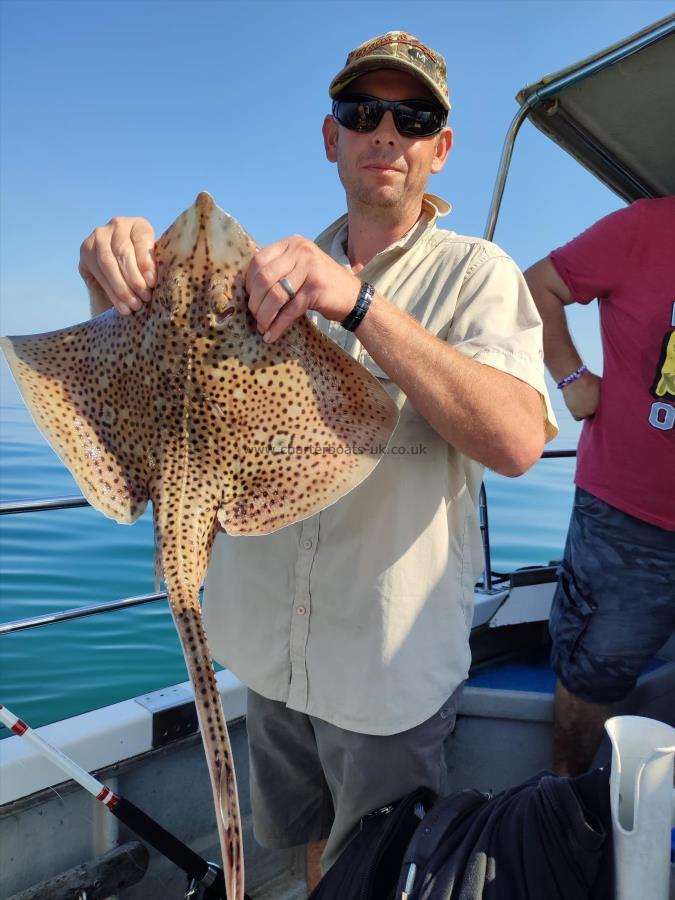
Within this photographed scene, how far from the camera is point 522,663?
370cm

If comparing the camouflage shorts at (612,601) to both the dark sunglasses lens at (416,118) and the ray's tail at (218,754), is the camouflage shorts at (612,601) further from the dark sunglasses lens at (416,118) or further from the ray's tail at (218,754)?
the ray's tail at (218,754)

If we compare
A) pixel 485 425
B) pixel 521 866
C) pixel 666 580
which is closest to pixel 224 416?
pixel 485 425

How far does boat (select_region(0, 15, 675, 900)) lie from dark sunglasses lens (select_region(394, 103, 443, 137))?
1.36 m

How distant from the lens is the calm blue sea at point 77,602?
658 centimetres

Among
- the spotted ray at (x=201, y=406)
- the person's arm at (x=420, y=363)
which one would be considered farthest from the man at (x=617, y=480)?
the spotted ray at (x=201, y=406)

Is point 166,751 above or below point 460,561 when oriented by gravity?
below

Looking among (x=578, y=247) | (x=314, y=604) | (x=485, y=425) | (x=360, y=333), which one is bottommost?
(x=314, y=604)

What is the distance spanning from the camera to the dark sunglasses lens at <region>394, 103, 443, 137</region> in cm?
201

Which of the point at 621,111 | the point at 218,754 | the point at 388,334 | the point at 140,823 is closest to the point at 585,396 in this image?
the point at 621,111

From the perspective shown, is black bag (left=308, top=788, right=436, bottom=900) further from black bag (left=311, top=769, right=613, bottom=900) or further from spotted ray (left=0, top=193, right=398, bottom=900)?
spotted ray (left=0, top=193, right=398, bottom=900)

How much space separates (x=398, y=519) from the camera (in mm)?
1888

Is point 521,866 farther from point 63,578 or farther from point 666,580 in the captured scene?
point 63,578

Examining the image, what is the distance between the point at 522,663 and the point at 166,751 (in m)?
1.99

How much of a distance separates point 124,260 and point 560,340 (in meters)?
2.32
